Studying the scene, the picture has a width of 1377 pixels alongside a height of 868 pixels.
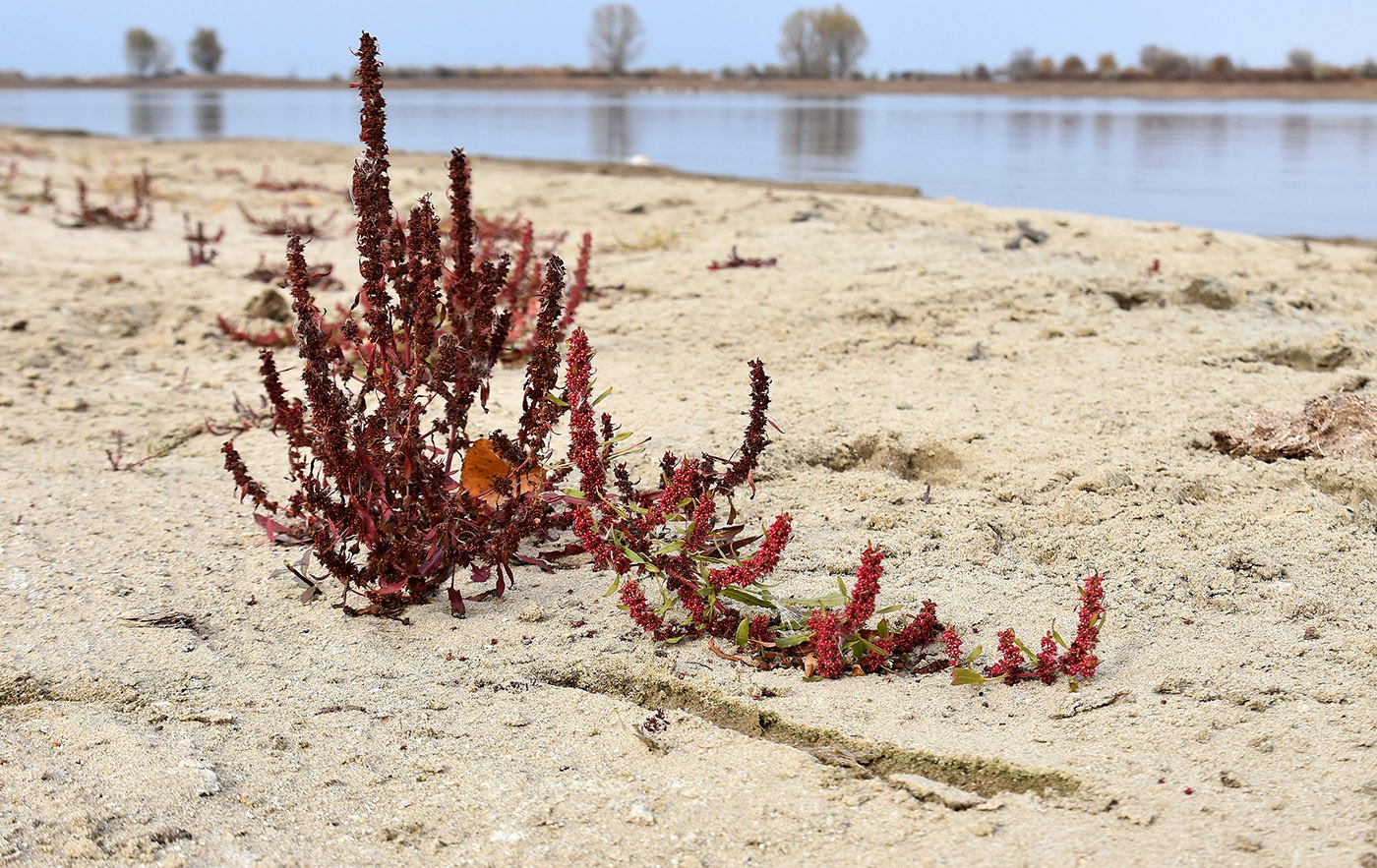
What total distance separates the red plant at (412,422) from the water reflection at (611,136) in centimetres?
1363

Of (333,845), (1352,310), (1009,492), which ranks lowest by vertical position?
(333,845)

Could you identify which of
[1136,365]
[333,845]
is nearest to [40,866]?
[333,845]

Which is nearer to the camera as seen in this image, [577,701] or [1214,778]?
[1214,778]

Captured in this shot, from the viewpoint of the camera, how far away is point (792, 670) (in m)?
2.18

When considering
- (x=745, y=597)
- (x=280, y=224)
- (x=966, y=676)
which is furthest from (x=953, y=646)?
(x=280, y=224)

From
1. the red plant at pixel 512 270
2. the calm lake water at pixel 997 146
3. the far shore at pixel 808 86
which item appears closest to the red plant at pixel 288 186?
the red plant at pixel 512 270

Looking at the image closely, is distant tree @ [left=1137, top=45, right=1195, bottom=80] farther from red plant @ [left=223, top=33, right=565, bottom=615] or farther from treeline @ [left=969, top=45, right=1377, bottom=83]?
red plant @ [left=223, top=33, right=565, bottom=615]

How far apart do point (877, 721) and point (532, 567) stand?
1018mm

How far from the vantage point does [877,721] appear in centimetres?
198

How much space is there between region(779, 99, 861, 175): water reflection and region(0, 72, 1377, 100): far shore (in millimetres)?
27650

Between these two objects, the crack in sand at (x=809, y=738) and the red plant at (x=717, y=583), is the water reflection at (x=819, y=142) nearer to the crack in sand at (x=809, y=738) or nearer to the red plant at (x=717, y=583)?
the red plant at (x=717, y=583)

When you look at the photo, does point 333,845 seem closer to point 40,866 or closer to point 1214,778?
point 40,866

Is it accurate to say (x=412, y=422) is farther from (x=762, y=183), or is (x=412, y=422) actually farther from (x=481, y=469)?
(x=762, y=183)

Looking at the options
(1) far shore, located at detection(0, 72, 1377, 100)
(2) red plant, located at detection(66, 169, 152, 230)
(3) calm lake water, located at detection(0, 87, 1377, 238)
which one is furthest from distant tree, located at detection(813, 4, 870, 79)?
(2) red plant, located at detection(66, 169, 152, 230)
